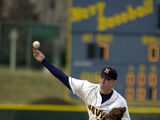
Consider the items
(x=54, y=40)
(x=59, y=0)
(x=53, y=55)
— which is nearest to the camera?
(x=53, y=55)

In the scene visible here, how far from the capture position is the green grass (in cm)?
1292

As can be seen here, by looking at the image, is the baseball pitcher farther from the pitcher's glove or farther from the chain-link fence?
the chain-link fence

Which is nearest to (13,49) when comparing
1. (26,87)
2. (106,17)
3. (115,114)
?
(26,87)

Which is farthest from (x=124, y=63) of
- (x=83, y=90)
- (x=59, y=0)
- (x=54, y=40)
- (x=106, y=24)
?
(x=59, y=0)

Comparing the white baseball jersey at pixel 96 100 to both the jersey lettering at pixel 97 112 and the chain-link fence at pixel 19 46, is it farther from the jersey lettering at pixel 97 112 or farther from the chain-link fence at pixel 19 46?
the chain-link fence at pixel 19 46

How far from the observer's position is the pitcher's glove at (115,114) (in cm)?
302

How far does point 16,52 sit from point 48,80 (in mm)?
3100

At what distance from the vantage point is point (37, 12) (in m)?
22.8

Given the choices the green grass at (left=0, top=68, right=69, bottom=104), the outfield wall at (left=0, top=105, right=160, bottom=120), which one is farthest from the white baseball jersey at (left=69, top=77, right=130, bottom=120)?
the green grass at (left=0, top=68, right=69, bottom=104)

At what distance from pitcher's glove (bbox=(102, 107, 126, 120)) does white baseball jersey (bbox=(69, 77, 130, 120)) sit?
2cm

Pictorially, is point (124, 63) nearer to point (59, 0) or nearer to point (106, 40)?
point (106, 40)

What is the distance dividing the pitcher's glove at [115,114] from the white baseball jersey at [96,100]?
0.07 ft

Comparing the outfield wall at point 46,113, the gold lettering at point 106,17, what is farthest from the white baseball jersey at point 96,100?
the gold lettering at point 106,17

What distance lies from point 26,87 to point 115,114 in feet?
34.9
